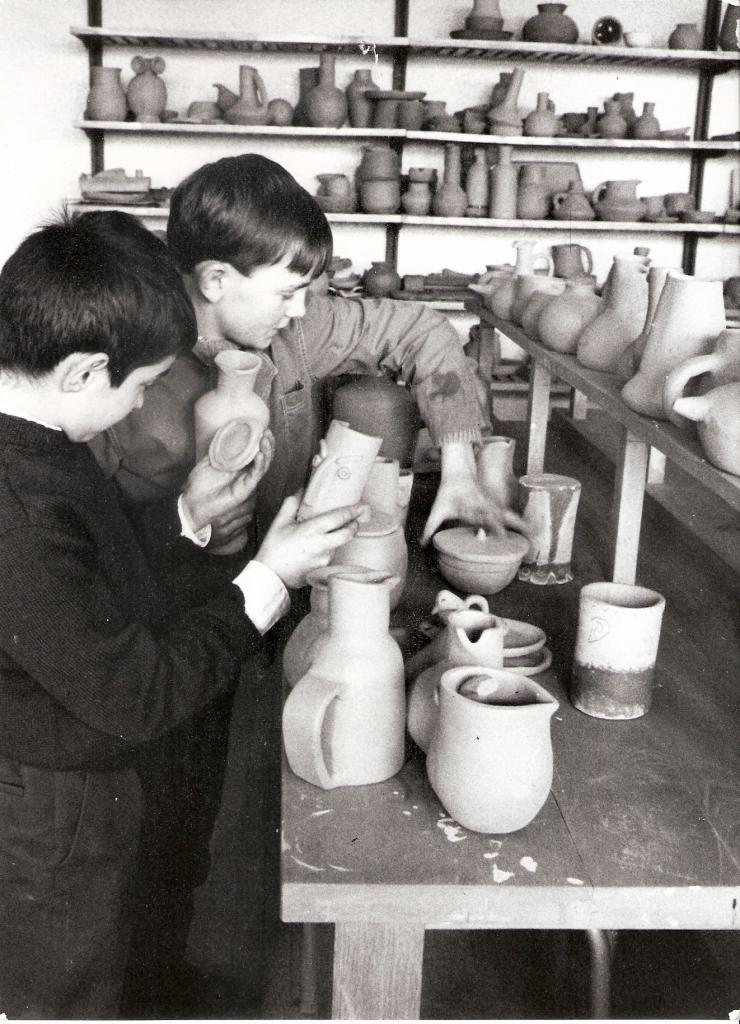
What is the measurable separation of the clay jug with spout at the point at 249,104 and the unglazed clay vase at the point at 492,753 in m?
4.36

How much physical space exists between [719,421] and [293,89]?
4.63 m

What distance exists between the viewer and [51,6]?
5039mm

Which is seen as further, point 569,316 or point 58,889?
point 569,316

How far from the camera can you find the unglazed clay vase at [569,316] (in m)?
1.96

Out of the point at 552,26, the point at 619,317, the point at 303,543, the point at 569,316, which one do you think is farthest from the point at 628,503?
the point at 552,26

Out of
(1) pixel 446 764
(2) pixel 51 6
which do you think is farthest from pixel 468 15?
(1) pixel 446 764

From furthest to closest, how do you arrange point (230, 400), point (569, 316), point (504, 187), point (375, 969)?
point (504, 187), point (569, 316), point (230, 400), point (375, 969)

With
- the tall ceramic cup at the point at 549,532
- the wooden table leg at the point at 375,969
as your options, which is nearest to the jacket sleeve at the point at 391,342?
the tall ceramic cup at the point at 549,532

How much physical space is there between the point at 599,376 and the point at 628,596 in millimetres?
507

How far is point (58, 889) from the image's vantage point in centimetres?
121

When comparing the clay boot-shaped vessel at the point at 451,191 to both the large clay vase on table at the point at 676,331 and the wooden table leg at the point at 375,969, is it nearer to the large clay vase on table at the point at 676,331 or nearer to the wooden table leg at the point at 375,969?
the large clay vase on table at the point at 676,331

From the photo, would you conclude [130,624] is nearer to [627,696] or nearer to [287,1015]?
[627,696]

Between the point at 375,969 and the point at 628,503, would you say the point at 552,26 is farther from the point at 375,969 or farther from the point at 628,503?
the point at 375,969

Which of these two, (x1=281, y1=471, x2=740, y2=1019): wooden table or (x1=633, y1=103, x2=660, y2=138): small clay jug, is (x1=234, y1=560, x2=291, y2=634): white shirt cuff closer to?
(x1=281, y1=471, x2=740, y2=1019): wooden table
